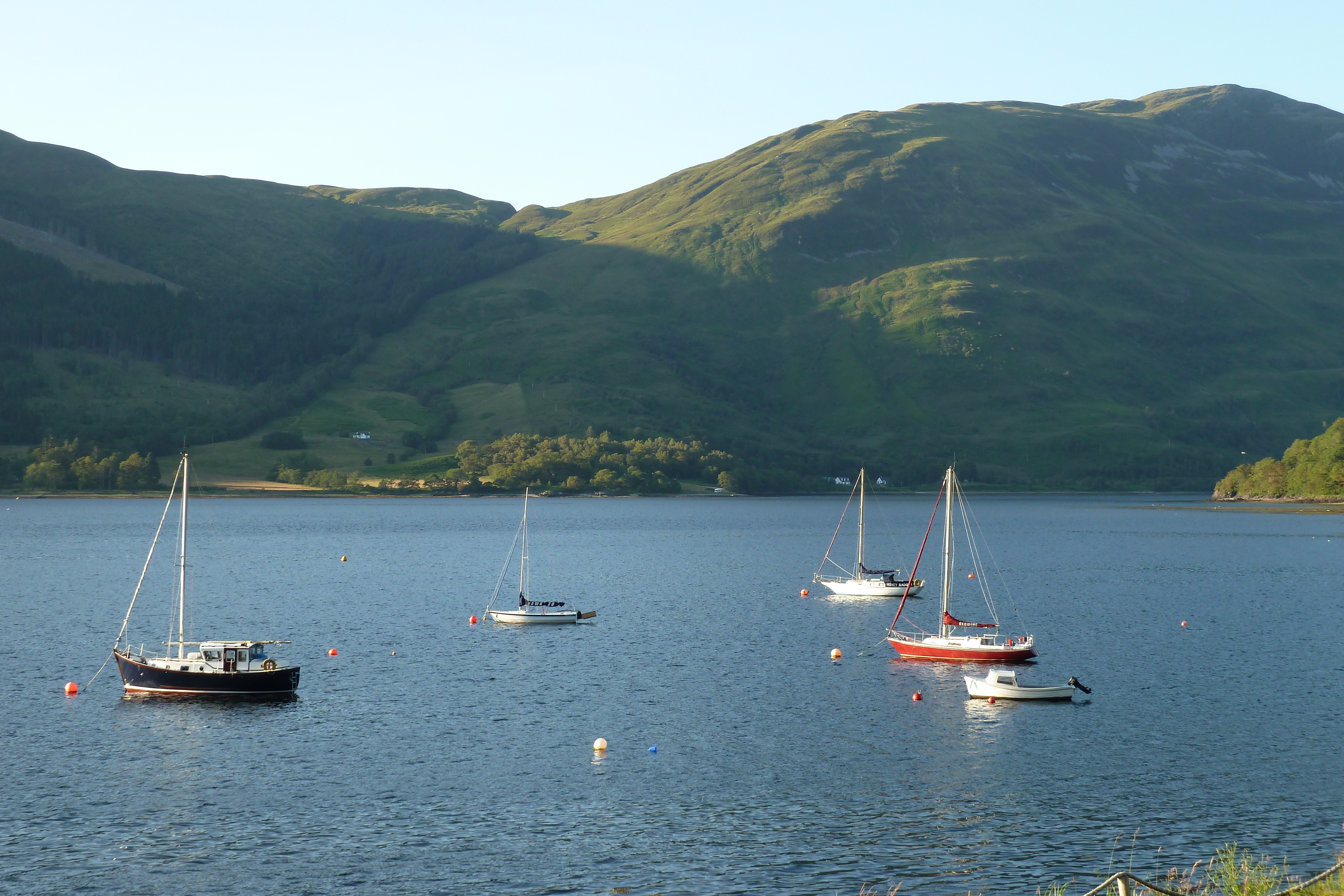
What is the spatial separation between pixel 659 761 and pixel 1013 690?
81.4 feet

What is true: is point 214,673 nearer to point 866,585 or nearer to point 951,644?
point 951,644

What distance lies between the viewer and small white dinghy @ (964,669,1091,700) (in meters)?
71.4

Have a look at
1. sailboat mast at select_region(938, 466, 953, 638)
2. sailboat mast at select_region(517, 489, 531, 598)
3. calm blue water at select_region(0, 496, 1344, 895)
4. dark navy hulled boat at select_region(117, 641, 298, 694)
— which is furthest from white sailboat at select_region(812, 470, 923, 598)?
dark navy hulled boat at select_region(117, 641, 298, 694)

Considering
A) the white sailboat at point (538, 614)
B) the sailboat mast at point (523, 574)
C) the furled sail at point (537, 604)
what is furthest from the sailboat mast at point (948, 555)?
the sailboat mast at point (523, 574)

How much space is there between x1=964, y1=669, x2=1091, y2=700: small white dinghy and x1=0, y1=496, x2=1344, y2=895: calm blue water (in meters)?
1.04

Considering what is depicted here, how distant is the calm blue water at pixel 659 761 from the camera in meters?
43.6

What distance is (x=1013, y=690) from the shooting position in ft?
235

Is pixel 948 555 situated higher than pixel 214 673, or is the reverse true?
pixel 948 555

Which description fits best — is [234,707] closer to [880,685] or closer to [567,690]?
[567,690]

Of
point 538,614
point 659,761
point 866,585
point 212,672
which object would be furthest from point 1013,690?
point 866,585

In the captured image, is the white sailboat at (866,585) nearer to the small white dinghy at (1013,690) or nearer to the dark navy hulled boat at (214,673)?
the small white dinghy at (1013,690)

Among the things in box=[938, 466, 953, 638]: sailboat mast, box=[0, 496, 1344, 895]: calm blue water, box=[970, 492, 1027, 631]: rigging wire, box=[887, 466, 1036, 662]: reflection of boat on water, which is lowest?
box=[0, 496, 1344, 895]: calm blue water

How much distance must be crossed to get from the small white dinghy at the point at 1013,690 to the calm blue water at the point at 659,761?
104cm

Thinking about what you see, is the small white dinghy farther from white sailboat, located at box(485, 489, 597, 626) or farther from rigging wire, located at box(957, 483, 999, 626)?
white sailboat, located at box(485, 489, 597, 626)
